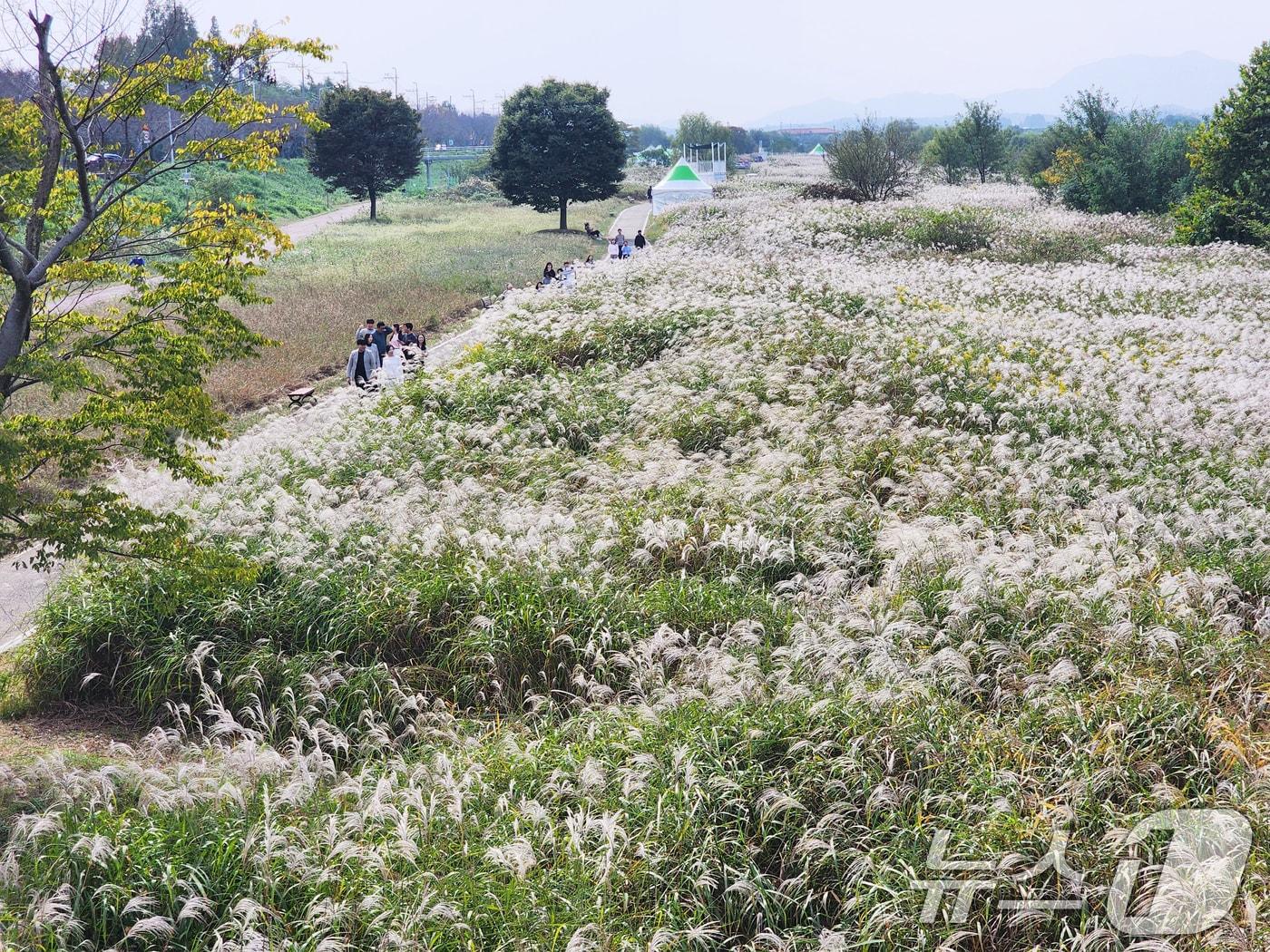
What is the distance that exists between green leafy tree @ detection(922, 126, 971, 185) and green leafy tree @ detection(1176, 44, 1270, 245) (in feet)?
130

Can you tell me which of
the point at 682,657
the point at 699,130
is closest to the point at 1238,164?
the point at 682,657

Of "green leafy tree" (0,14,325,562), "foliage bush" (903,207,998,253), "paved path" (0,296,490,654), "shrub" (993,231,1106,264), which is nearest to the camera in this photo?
"green leafy tree" (0,14,325,562)

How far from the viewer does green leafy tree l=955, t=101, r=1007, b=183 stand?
65.5 meters

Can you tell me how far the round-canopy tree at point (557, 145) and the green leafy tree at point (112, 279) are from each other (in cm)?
4569

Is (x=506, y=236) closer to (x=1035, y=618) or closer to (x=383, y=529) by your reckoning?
(x=383, y=529)

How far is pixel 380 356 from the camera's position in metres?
19.5

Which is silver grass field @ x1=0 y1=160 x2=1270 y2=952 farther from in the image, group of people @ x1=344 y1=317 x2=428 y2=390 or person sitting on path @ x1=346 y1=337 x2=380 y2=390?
person sitting on path @ x1=346 y1=337 x2=380 y2=390

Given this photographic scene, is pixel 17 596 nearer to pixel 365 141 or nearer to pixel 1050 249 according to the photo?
pixel 1050 249

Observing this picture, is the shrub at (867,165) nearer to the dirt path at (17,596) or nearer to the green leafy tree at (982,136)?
the green leafy tree at (982,136)

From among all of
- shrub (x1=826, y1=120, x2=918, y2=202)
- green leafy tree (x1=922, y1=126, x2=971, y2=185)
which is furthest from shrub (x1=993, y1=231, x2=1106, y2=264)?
green leafy tree (x1=922, y1=126, x2=971, y2=185)

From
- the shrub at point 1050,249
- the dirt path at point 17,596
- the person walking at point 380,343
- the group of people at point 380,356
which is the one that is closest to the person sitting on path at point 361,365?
the group of people at point 380,356

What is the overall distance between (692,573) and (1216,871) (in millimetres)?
5388

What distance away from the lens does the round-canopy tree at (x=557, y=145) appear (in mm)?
53500

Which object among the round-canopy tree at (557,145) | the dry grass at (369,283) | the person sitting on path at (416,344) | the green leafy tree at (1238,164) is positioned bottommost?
the person sitting on path at (416,344)
